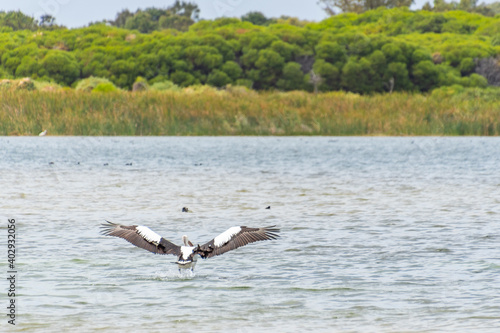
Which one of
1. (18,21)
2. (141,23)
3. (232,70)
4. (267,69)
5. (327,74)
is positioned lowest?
(327,74)

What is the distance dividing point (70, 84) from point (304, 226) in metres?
65.4

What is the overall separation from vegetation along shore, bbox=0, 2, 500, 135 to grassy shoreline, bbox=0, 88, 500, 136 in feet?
0.18

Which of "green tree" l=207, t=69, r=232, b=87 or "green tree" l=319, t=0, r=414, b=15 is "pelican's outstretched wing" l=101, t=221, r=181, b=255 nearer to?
"green tree" l=207, t=69, r=232, b=87

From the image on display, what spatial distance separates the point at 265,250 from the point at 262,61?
217 ft

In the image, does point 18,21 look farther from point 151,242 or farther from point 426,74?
point 151,242

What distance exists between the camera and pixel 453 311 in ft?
29.4

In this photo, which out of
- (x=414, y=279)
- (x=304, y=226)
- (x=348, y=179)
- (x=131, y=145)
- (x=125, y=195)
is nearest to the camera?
(x=414, y=279)

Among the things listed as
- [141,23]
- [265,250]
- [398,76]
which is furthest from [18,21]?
[265,250]

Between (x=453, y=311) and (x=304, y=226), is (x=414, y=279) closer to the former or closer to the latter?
(x=453, y=311)

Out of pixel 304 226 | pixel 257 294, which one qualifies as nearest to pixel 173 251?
pixel 257 294

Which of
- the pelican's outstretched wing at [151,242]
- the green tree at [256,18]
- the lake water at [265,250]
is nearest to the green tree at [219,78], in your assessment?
the green tree at [256,18]

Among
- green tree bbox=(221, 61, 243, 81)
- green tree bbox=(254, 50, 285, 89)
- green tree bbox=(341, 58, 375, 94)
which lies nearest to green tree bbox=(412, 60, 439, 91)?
green tree bbox=(341, 58, 375, 94)

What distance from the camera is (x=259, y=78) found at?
256 ft

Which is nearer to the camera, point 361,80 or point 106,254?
point 106,254
